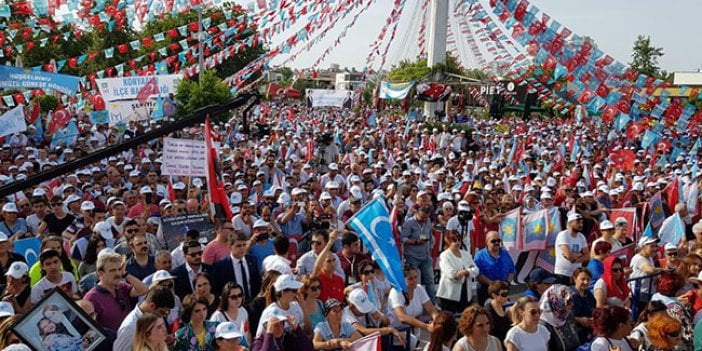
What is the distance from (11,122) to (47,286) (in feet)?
32.2

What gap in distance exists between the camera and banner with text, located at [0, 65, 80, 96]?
54.0 ft

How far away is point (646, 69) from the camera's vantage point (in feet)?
201

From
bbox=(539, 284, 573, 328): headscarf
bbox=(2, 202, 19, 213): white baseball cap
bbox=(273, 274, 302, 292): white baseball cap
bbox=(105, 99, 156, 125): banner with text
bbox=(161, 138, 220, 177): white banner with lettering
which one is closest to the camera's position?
bbox=(273, 274, 302, 292): white baseball cap

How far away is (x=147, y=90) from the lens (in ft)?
62.0

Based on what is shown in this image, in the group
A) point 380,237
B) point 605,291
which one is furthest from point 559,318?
point 380,237

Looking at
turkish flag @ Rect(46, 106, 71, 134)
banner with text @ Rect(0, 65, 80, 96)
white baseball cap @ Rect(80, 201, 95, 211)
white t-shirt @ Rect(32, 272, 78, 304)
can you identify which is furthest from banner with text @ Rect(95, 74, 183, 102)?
white t-shirt @ Rect(32, 272, 78, 304)

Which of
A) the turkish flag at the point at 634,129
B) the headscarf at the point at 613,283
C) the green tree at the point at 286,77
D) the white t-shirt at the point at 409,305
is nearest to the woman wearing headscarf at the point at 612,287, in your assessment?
the headscarf at the point at 613,283

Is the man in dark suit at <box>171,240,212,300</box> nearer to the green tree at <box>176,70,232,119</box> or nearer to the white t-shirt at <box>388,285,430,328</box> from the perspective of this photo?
the white t-shirt at <box>388,285,430,328</box>

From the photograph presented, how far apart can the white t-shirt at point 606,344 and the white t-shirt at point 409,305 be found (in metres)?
1.73

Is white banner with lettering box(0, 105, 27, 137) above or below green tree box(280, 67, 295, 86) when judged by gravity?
above

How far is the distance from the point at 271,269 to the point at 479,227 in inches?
193

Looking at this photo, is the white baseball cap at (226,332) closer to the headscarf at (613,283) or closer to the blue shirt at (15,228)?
the headscarf at (613,283)

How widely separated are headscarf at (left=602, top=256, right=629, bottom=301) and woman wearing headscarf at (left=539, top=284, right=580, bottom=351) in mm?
1065

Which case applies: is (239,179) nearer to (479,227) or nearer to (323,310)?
(479,227)
